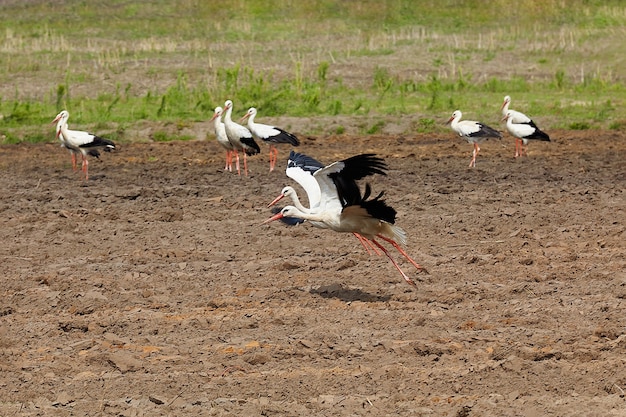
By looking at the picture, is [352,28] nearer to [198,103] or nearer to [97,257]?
[198,103]

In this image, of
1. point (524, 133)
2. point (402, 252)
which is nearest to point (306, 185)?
point (402, 252)

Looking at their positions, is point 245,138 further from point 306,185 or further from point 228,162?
point 306,185

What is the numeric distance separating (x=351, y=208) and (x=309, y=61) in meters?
21.8

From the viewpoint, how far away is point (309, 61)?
31.8 m

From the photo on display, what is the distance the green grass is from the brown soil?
6.70m

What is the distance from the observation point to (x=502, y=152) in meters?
19.5

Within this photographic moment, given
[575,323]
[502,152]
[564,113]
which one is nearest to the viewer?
[575,323]

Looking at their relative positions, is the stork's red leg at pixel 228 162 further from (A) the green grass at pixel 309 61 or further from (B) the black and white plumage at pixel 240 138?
(A) the green grass at pixel 309 61

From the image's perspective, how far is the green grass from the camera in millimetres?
23703

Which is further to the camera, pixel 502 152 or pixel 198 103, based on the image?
pixel 198 103

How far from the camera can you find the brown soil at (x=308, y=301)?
24.8 feet

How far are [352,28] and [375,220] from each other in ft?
104

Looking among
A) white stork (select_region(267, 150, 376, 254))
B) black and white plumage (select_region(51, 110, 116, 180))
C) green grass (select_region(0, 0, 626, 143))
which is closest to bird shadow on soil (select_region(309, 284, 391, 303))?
white stork (select_region(267, 150, 376, 254))

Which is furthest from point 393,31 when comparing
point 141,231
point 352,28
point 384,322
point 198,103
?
point 384,322
